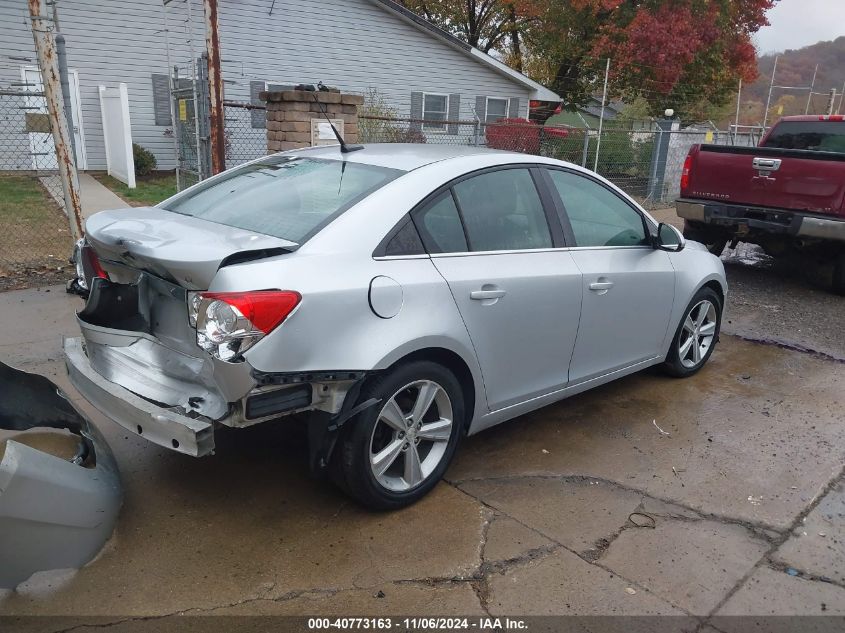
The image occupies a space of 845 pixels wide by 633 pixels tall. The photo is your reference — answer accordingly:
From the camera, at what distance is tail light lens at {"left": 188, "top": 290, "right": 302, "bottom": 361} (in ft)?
8.27

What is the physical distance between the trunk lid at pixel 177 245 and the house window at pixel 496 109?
18.4 m

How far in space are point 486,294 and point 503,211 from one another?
1.81 feet

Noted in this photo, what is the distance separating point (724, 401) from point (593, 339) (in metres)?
1.37

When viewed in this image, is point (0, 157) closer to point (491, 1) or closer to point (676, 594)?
point (676, 594)

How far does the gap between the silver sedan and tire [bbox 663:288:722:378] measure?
781mm

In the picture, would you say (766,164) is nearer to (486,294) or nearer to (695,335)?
(695,335)

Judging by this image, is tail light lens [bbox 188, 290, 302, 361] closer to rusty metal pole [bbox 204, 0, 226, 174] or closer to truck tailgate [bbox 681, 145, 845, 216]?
rusty metal pole [bbox 204, 0, 226, 174]

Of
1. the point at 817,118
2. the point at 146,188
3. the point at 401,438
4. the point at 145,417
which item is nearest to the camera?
the point at 145,417

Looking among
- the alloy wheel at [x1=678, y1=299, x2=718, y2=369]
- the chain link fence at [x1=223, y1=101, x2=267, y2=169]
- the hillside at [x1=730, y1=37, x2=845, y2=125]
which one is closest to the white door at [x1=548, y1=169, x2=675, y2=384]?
the alloy wheel at [x1=678, y1=299, x2=718, y2=369]

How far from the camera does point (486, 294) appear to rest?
10.6ft

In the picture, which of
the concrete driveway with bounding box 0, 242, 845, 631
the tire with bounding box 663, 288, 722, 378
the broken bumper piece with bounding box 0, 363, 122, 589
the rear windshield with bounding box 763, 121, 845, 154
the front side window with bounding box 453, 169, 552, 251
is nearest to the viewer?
the broken bumper piece with bounding box 0, 363, 122, 589

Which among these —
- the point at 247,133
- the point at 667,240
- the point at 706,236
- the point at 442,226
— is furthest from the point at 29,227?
the point at 706,236

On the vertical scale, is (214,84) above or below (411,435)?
above

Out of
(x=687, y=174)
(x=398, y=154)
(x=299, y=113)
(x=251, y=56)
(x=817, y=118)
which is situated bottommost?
(x=687, y=174)
